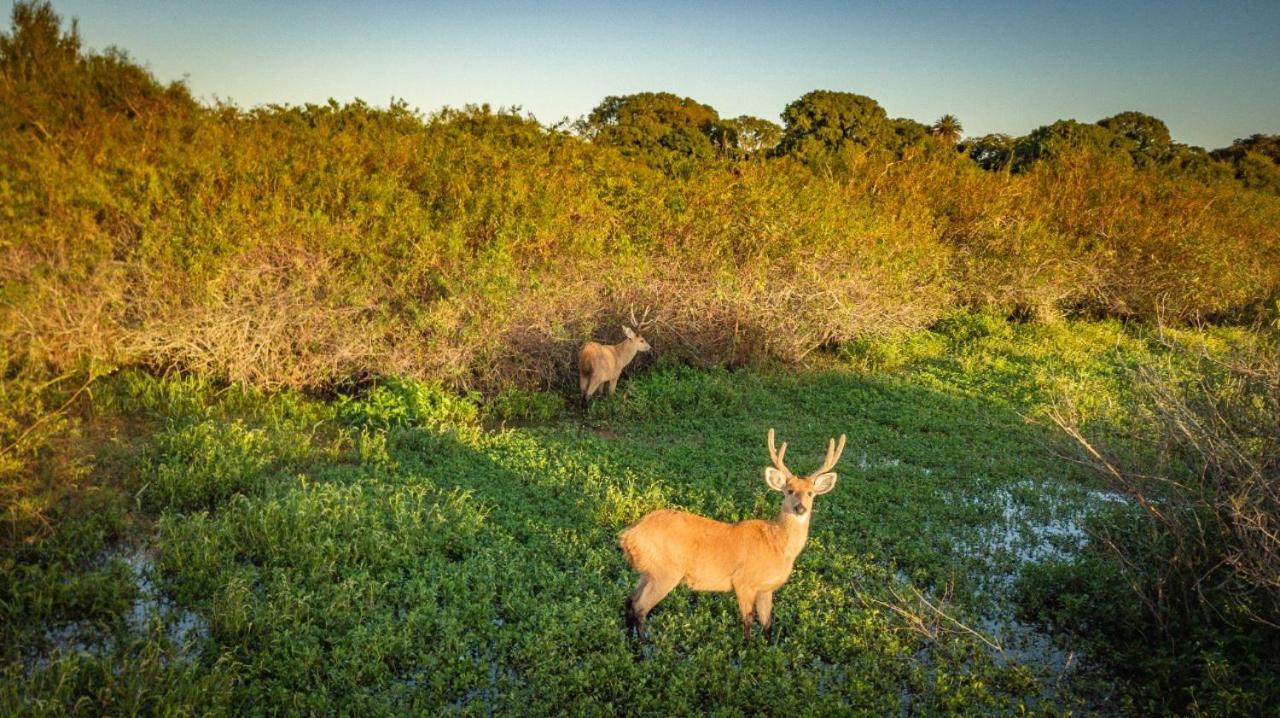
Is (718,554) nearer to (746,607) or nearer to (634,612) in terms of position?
(746,607)

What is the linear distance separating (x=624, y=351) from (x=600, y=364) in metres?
0.76

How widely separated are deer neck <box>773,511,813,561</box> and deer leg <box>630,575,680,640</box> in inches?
31.0

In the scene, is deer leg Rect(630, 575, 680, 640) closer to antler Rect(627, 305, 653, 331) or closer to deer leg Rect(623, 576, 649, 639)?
deer leg Rect(623, 576, 649, 639)

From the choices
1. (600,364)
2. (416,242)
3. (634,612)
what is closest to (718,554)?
(634,612)

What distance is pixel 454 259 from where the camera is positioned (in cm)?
1015

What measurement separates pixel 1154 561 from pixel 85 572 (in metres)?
7.78

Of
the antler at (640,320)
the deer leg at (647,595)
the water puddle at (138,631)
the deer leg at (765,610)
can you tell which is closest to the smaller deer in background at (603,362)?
the antler at (640,320)

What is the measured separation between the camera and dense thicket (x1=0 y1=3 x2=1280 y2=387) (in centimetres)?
832

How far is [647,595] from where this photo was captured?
16.4ft

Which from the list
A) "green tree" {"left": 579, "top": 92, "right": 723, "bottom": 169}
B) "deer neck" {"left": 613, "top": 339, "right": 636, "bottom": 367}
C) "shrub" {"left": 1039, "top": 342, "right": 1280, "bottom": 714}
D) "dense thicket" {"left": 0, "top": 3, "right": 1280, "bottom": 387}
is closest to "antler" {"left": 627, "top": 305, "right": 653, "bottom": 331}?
"dense thicket" {"left": 0, "top": 3, "right": 1280, "bottom": 387}

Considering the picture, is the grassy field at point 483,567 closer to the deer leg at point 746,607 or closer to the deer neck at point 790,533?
the deer leg at point 746,607

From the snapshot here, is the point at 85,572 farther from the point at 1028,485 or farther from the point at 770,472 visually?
the point at 1028,485

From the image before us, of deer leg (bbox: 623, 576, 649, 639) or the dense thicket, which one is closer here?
deer leg (bbox: 623, 576, 649, 639)

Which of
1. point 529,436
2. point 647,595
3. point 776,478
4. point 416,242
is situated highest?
point 416,242
